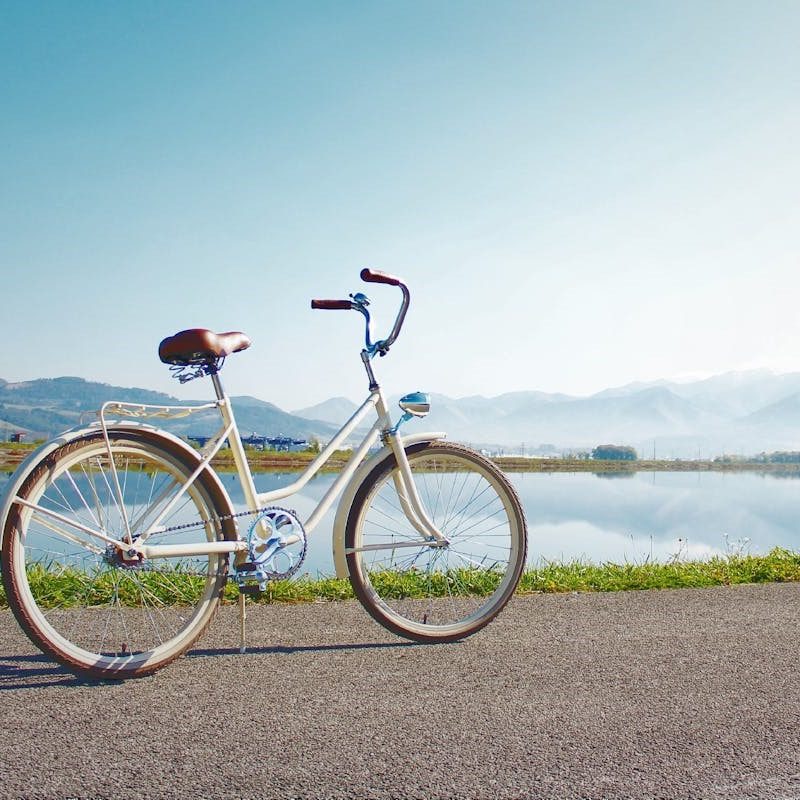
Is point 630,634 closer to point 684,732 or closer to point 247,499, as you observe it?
point 684,732

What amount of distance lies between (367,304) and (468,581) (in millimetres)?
2036

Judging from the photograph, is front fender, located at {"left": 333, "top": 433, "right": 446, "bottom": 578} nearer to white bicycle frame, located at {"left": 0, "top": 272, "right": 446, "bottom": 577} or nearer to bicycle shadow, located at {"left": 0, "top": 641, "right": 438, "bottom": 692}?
white bicycle frame, located at {"left": 0, "top": 272, "right": 446, "bottom": 577}

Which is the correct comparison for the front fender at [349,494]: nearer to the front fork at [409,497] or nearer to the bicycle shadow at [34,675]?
the front fork at [409,497]

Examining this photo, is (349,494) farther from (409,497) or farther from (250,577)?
(250,577)

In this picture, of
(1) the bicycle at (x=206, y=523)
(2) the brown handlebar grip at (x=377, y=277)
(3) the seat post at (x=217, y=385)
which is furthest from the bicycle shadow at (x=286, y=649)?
(2) the brown handlebar grip at (x=377, y=277)

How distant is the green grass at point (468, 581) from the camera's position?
15.7ft

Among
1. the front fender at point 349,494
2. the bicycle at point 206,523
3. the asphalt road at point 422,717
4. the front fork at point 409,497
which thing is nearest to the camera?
the asphalt road at point 422,717

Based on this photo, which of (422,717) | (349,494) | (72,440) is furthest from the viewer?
(349,494)

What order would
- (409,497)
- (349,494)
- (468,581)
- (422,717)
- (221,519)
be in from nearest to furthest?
1. (422,717)
2. (221,519)
3. (349,494)
4. (409,497)
5. (468,581)

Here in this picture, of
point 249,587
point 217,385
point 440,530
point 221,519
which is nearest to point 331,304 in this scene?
point 217,385

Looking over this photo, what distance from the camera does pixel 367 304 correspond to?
414 centimetres

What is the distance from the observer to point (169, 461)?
3.58 metres

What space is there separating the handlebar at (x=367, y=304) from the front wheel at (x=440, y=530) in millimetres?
592

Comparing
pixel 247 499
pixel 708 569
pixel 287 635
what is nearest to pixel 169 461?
pixel 247 499
